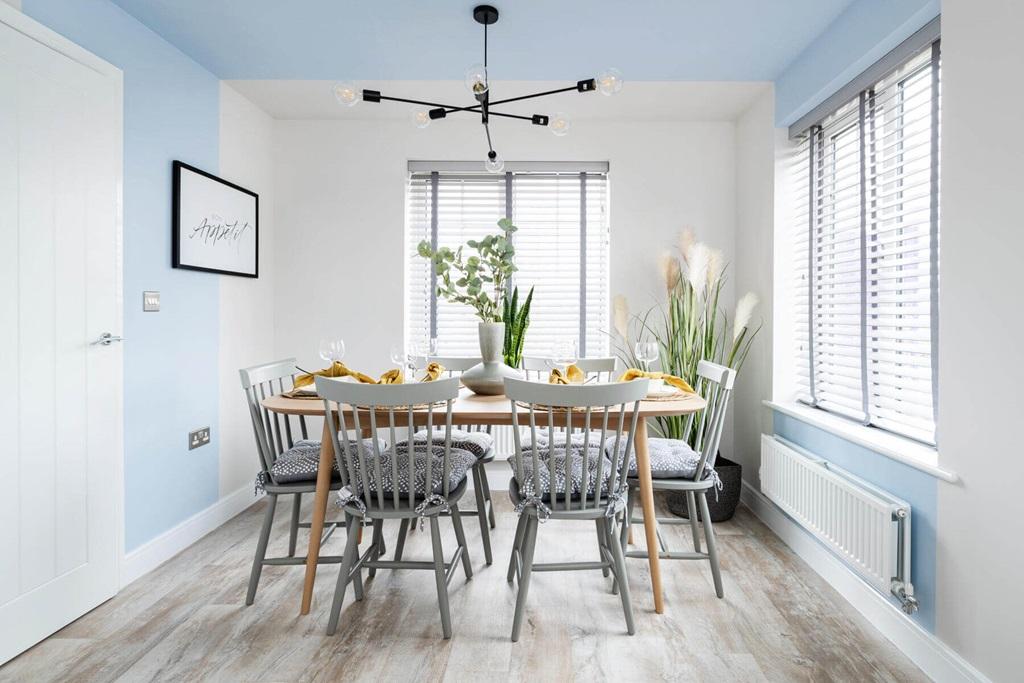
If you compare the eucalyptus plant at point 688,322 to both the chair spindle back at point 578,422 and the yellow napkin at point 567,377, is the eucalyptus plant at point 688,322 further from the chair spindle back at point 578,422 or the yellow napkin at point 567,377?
the chair spindle back at point 578,422

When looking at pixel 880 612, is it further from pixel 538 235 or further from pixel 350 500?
pixel 538 235

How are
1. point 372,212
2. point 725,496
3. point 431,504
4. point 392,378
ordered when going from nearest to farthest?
point 431,504 < point 392,378 < point 725,496 < point 372,212

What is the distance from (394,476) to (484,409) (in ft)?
1.39

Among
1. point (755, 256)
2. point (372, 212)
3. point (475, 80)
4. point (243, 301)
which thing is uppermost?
point (475, 80)

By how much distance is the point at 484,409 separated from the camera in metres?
2.22

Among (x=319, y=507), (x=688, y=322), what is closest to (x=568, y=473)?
(x=319, y=507)

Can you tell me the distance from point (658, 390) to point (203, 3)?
8.27ft

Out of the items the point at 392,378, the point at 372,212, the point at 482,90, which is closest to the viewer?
the point at 482,90

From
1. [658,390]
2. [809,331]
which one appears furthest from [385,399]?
[809,331]

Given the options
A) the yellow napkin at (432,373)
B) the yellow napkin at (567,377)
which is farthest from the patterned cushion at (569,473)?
the yellow napkin at (432,373)

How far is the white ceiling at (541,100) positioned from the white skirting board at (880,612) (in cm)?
242

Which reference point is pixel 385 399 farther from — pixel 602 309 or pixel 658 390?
pixel 602 309

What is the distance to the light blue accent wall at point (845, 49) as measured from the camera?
2135 mm

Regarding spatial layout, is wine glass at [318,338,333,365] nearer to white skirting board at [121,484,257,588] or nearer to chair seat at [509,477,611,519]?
chair seat at [509,477,611,519]
